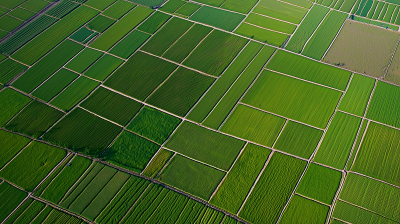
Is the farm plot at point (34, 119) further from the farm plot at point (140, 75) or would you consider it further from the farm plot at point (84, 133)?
the farm plot at point (140, 75)

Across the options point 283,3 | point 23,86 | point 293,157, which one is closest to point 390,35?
point 283,3

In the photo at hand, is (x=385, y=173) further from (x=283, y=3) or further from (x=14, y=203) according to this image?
(x=14, y=203)

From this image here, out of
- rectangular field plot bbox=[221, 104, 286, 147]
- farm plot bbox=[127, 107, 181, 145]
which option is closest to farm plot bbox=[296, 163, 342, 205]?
rectangular field plot bbox=[221, 104, 286, 147]

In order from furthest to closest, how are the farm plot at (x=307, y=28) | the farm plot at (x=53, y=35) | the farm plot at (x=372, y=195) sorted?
the farm plot at (x=53, y=35)
the farm plot at (x=307, y=28)
the farm plot at (x=372, y=195)

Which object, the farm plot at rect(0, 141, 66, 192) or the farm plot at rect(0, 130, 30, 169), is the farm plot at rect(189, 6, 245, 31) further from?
the farm plot at rect(0, 130, 30, 169)

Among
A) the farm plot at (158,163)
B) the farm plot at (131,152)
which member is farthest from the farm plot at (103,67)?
the farm plot at (158,163)

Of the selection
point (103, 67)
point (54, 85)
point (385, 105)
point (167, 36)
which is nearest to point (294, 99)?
point (385, 105)
